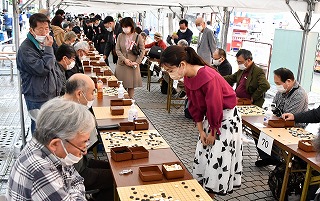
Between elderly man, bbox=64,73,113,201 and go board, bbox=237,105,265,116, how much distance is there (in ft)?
5.70

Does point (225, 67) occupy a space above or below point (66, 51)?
below

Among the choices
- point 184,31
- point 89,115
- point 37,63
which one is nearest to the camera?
point 89,115

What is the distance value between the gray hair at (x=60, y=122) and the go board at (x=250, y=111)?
101 inches

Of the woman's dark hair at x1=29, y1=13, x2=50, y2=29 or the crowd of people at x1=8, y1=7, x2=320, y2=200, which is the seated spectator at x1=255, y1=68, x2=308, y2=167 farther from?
the woman's dark hair at x1=29, y1=13, x2=50, y2=29

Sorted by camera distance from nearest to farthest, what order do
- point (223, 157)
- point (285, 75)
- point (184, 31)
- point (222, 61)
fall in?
point (223, 157) < point (285, 75) < point (222, 61) < point (184, 31)

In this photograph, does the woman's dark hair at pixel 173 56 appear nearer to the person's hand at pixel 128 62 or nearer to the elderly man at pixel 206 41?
the person's hand at pixel 128 62

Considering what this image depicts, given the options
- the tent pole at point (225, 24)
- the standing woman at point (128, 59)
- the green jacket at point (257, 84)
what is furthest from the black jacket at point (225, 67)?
the tent pole at point (225, 24)

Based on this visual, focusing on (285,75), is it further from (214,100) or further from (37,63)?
(37,63)

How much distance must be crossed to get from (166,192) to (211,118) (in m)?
0.80

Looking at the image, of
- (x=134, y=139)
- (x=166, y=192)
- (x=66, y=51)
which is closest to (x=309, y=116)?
(x=134, y=139)

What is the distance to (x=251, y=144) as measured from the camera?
491cm

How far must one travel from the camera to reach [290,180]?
3.09m

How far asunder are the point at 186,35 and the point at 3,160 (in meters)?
6.06

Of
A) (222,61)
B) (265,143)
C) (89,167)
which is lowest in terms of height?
(89,167)
